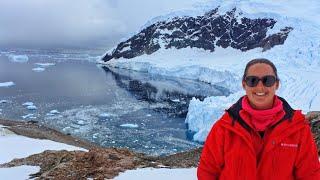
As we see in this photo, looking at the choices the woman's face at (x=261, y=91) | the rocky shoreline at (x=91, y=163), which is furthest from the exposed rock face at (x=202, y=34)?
the woman's face at (x=261, y=91)

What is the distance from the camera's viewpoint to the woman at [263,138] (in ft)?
9.51

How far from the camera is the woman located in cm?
290

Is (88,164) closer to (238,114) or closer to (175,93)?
(238,114)

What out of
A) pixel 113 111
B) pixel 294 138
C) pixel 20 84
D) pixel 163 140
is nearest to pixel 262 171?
pixel 294 138

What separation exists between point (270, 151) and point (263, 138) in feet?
0.31

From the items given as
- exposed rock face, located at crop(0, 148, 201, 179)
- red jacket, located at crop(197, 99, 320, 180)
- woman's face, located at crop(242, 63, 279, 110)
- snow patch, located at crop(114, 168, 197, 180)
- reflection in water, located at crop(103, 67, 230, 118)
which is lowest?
reflection in water, located at crop(103, 67, 230, 118)

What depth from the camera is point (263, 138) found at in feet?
9.61

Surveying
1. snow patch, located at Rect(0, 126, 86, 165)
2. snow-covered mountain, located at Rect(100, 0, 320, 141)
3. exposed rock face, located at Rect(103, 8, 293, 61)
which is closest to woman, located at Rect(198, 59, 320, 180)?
snow patch, located at Rect(0, 126, 86, 165)

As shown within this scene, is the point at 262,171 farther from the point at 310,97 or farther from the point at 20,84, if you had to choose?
the point at 20,84

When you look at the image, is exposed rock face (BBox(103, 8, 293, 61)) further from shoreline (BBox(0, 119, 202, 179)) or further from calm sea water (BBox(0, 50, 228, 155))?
shoreline (BBox(0, 119, 202, 179))

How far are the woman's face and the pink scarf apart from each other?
6 cm

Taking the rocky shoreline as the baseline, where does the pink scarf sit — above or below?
above

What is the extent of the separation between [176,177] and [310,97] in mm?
21801

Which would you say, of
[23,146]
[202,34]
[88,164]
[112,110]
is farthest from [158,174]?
[202,34]
